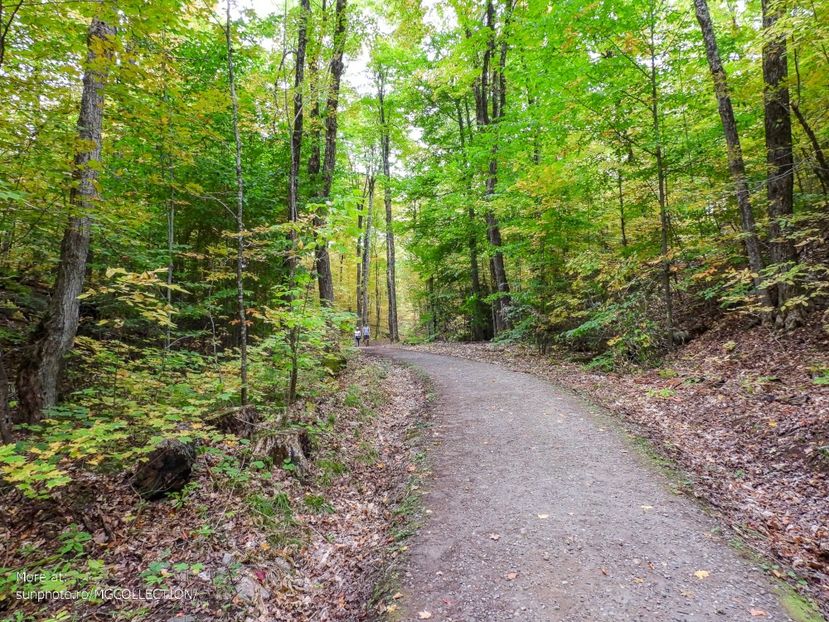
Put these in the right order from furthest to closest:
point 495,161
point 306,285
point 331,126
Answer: point 495,161 → point 331,126 → point 306,285

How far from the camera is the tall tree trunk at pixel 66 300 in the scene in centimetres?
538

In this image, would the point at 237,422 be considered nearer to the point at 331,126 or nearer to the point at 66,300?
the point at 66,300

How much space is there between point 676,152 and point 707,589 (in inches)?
382

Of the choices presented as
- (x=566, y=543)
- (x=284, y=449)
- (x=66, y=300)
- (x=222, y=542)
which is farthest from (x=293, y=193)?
(x=566, y=543)

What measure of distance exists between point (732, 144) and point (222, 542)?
1090 cm

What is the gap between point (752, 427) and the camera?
560cm

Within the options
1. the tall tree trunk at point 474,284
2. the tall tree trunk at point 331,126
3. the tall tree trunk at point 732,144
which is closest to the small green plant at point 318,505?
the tall tree trunk at point 331,126

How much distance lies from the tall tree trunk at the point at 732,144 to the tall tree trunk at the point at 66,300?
10633 millimetres

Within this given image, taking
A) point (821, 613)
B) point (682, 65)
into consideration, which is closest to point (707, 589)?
point (821, 613)

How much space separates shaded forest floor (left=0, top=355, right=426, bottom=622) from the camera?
3.07 m

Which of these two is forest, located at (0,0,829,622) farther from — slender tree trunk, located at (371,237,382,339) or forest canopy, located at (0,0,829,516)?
slender tree trunk, located at (371,237,382,339)

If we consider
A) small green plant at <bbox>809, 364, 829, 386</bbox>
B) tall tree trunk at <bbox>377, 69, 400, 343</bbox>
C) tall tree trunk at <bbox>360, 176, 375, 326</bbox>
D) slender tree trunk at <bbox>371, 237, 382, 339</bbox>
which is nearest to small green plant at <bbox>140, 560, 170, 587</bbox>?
small green plant at <bbox>809, 364, 829, 386</bbox>

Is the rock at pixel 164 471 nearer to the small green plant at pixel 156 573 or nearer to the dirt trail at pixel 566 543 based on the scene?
the small green plant at pixel 156 573

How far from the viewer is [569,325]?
499 inches
